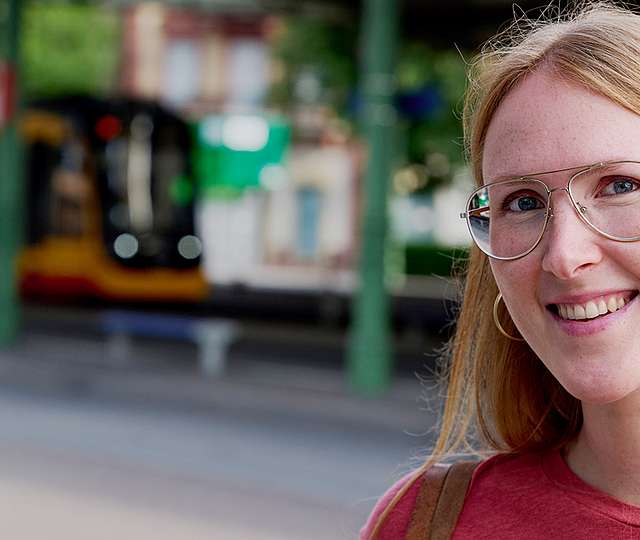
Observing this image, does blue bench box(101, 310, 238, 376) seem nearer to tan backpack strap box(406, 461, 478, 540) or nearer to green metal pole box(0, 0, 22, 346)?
green metal pole box(0, 0, 22, 346)

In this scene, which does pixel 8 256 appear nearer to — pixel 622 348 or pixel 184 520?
pixel 184 520

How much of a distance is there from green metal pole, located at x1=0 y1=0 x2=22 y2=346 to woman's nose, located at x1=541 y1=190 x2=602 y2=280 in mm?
11426

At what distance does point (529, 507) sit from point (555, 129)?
0.49m

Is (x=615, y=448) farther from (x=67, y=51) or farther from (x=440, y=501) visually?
(x=67, y=51)

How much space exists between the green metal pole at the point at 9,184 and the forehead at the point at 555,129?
37.2 ft

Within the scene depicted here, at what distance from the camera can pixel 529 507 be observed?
1.32 m

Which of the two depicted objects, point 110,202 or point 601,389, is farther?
point 110,202

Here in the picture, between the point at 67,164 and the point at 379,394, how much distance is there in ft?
29.4

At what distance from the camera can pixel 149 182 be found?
16625 mm

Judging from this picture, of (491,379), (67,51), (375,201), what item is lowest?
(491,379)

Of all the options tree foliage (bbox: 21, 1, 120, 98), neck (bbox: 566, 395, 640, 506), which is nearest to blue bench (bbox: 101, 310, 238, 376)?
neck (bbox: 566, 395, 640, 506)

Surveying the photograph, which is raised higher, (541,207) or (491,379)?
(541,207)

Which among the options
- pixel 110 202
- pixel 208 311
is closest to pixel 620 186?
pixel 110 202

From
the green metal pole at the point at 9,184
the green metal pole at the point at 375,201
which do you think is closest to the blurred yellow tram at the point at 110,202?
the green metal pole at the point at 9,184
